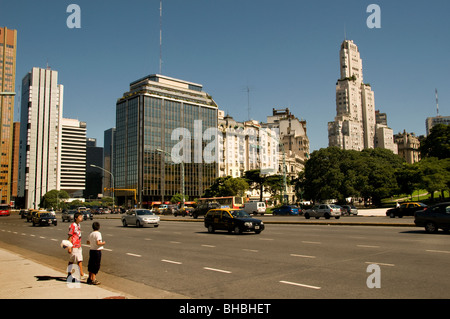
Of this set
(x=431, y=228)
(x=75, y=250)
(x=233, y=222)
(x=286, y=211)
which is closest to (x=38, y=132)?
(x=286, y=211)

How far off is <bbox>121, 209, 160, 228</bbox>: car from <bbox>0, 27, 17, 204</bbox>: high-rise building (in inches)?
6194

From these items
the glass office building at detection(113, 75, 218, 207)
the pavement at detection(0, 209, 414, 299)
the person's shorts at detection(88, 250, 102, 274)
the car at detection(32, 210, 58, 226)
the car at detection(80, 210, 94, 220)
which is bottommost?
the car at detection(80, 210, 94, 220)

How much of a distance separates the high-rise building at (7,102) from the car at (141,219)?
157 m

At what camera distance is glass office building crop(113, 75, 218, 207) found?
5241 inches

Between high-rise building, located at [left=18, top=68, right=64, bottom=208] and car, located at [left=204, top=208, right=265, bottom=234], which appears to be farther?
high-rise building, located at [left=18, top=68, right=64, bottom=208]

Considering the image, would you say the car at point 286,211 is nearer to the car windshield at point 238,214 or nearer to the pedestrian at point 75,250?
the car windshield at point 238,214

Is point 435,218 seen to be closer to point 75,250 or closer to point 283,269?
point 283,269

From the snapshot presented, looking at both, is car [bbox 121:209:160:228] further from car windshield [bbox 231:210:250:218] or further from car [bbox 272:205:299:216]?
car [bbox 272:205:299:216]

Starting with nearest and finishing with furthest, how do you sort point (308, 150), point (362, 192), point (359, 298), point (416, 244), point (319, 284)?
point (359, 298) < point (319, 284) < point (416, 244) < point (362, 192) < point (308, 150)

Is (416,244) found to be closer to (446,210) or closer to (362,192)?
(446,210)

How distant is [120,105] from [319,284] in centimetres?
13951

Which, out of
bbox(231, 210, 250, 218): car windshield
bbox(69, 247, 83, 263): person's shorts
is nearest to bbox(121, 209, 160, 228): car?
bbox(231, 210, 250, 218): car windshield

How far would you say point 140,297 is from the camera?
26.5 ft
